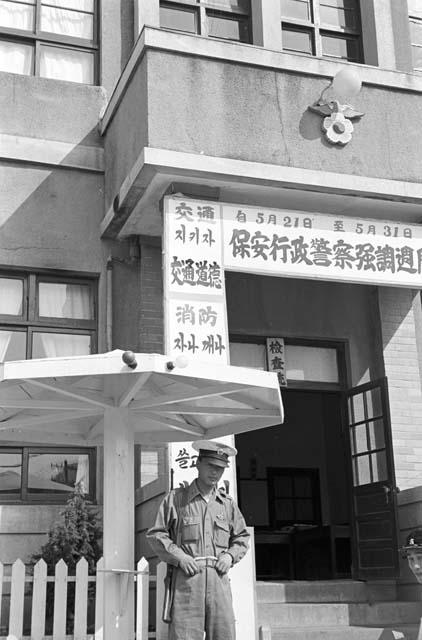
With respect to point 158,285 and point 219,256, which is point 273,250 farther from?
point 158,285

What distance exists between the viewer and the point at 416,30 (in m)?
13.0

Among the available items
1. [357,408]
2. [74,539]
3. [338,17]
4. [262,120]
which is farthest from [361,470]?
[338,17]

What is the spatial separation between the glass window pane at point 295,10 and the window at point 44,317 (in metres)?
4.77

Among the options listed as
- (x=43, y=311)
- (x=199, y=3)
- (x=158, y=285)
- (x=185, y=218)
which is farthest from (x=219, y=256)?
(x=199, y=3)

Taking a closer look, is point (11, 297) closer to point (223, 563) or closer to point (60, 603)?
point (60, 603)

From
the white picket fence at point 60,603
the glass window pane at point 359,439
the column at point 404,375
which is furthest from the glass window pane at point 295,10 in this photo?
the white picket fence at point 60,603

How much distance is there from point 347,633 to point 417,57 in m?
8.20

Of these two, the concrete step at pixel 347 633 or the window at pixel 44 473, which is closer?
the concrete step at pixel 347 633

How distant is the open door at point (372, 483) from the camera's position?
392 inches

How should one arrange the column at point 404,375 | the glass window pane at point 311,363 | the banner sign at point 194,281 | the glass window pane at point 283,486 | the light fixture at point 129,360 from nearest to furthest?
the light fixture at point 129,360, the banner sign at point 194,281, the column at point 404,375, the glass window pane at point 311,363, the glass window pane at point 283,486

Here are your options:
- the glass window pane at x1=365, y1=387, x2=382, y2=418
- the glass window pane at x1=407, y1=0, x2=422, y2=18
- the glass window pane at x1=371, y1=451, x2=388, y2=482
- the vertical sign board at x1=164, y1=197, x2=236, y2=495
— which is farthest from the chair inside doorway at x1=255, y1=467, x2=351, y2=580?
the glass window pane at x1=407, y1=0, x2=422, y2=18

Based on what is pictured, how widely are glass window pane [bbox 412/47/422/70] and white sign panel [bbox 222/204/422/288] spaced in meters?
3.86

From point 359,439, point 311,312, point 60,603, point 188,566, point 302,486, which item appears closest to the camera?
point 188,566

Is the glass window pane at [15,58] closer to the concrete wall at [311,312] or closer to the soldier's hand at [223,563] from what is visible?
the concrete wall at [311,312]
